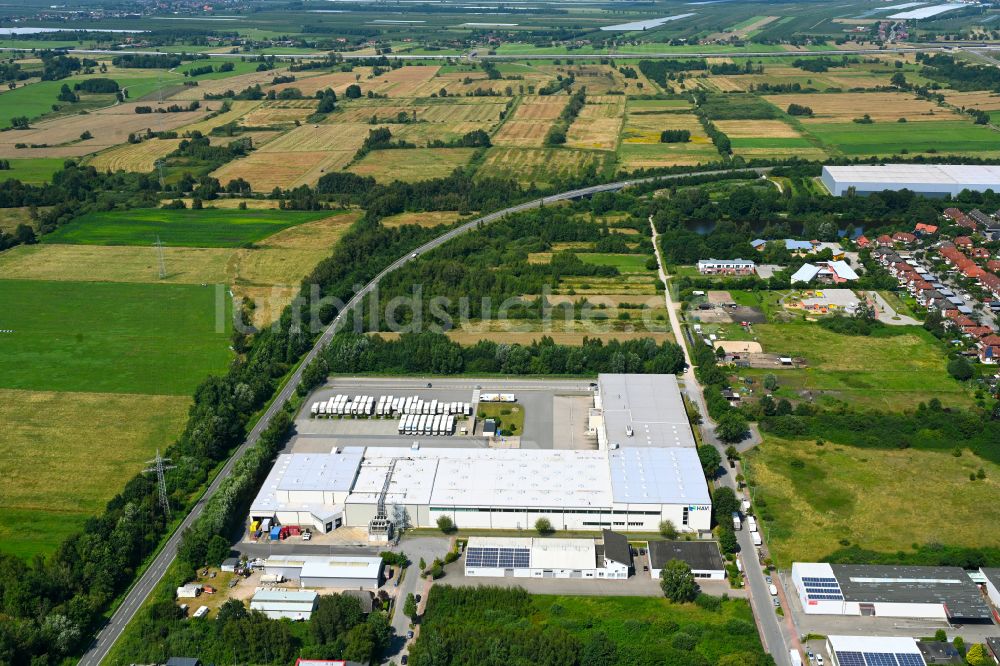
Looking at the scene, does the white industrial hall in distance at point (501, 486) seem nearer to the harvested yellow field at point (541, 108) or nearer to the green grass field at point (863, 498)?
the green grass field at point (863, 498)

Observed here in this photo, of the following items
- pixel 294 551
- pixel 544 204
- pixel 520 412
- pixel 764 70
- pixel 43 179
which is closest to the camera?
pixel 294 551

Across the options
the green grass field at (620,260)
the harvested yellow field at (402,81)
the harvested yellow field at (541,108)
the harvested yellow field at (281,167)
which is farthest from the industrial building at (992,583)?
the harvested yellow field at (402,81)

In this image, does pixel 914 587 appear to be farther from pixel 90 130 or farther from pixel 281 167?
pixel 90 130

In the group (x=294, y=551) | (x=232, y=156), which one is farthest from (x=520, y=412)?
(x=232, y=156)

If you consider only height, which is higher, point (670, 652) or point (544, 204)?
point (544, 204)

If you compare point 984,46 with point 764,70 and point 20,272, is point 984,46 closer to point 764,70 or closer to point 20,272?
point 764,70

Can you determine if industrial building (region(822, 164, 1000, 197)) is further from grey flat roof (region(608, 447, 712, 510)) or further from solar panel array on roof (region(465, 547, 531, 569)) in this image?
solar panel array on roof (region(465, 547, 531, 569))
